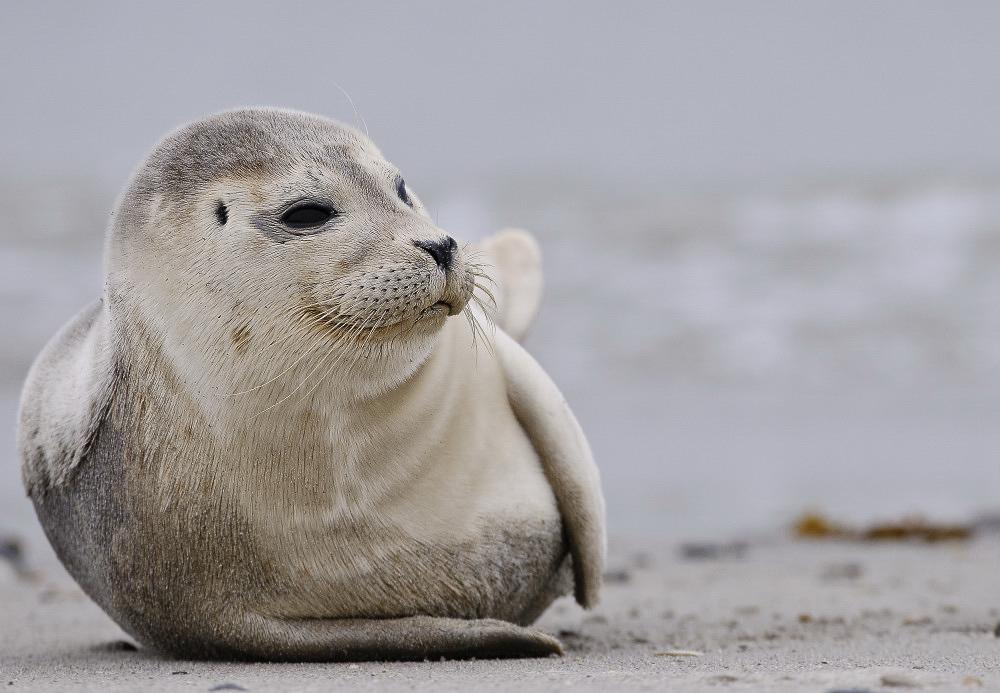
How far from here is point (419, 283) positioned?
3.21m

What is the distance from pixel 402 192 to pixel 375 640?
129 centimetres

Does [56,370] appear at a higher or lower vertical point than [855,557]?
higher

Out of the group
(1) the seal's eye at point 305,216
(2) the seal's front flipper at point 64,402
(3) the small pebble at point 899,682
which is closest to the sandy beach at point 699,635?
(3) the small pebble at point 899,682

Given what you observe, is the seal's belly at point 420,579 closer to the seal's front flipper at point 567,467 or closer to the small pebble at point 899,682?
the seal's front flipper at point 567,467

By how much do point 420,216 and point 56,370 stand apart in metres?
1.41

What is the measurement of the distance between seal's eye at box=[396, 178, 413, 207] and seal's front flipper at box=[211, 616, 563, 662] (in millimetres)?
1211

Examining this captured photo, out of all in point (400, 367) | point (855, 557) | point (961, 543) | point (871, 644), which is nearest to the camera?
point (400, 367)

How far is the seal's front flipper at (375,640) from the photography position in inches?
139

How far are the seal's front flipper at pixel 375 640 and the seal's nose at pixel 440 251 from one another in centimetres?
107

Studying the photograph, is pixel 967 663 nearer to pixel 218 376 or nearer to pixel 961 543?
pixel 218 376

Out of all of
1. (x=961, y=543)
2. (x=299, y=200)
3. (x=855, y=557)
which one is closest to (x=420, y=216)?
(x=299, y=200)

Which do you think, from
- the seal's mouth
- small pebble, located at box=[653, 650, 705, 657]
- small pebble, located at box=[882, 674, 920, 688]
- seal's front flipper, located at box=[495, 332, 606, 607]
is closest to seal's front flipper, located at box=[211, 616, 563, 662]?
small pebble, located at box=[653, 650, 705, 657]

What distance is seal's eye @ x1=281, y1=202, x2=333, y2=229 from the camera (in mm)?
3350

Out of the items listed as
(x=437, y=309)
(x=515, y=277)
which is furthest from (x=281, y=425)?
(x=515, y=277)
